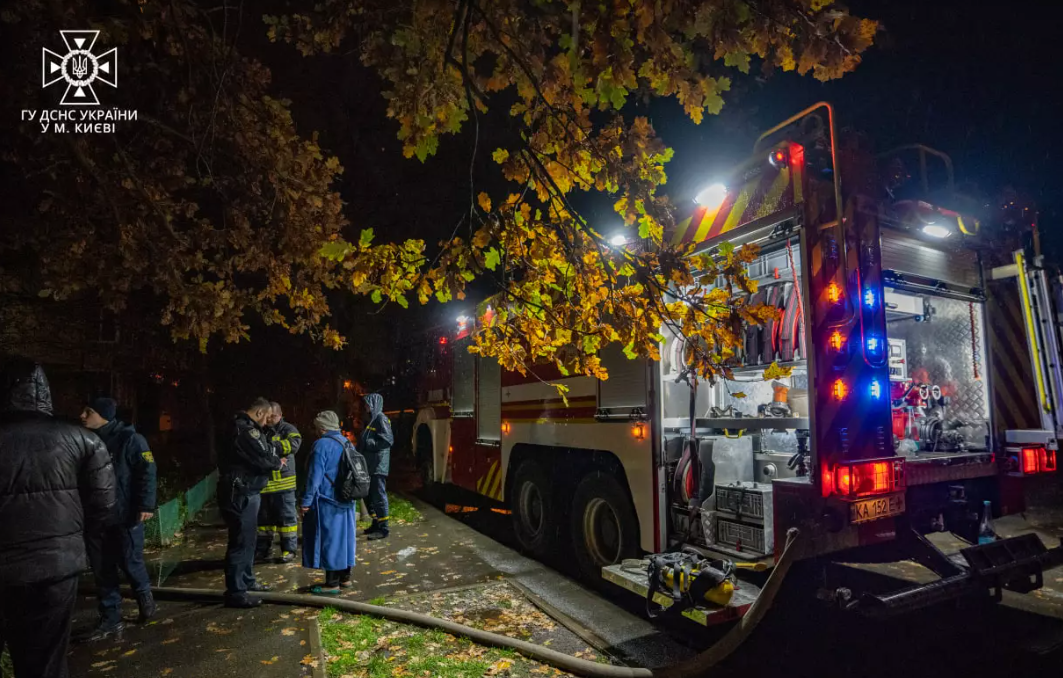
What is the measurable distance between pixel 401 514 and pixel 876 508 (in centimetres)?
700

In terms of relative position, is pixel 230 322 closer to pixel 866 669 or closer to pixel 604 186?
pixel 604 186

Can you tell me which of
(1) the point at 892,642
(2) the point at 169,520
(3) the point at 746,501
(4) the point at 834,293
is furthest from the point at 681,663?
(2) the point at 169,520

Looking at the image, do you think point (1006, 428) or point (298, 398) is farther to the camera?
point (298, 398)

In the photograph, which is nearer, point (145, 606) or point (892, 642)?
point (892, 642)

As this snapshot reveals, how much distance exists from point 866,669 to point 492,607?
9.01 ft

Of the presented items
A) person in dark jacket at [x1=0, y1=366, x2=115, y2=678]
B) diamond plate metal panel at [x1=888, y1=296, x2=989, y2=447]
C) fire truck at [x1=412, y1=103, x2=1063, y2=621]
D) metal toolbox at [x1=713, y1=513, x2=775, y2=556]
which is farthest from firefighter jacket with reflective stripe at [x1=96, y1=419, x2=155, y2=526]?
diamond plate metal panel at [x1=888, y1=296, x2=989, y2=447]

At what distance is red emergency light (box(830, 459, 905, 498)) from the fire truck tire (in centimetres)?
187

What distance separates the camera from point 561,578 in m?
5.99

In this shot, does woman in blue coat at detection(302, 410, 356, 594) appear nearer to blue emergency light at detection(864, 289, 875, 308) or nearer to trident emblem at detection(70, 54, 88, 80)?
trident emblem at detection(70, 54, 88, 80)

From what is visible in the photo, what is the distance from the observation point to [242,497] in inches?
201

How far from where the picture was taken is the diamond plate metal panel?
5.02 metres

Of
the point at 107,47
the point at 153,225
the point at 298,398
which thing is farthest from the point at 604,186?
the point at 298,398

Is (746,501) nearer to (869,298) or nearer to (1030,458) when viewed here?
(869,298)

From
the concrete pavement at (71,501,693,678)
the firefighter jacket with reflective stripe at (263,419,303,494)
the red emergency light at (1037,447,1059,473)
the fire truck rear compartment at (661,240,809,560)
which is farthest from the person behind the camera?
the firefighter jacket with reflective stripe at (263,419,303,494)
